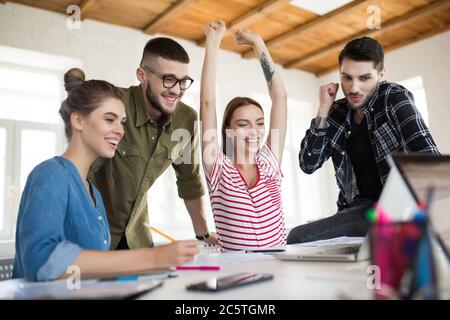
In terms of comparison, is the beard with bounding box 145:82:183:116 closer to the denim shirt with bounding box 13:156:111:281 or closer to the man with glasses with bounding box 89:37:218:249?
the man with glasses with bounding box 89:37:218:249

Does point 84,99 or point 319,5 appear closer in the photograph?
point 84,99

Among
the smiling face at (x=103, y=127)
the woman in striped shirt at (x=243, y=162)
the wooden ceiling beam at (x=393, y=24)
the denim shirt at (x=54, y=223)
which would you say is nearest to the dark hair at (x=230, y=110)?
the woman in striped shirt at (x=243, y=162)

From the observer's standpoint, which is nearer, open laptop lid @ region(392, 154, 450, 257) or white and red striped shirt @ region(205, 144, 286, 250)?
open laptop lid @ region(392, 154, 450, 257)

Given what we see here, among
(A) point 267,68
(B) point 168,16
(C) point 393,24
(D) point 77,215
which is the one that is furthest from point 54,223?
(C) point 393,24

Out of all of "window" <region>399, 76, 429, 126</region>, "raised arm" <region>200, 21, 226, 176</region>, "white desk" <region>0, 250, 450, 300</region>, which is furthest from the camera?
"window" <region>399, 76, 429, 126</region>

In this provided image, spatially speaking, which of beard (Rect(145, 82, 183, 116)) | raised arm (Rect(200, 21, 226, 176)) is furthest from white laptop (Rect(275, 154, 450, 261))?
beard (Rect(145, 82, 183, 116))

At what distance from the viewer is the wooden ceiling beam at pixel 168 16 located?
4000 mm

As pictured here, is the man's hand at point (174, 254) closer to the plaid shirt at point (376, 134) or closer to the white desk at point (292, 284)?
the white desk at point (292, 284)

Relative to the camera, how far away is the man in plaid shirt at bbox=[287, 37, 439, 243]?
1.54 meters

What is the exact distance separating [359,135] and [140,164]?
3.14 ft

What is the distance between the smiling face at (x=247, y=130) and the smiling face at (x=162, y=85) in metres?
0.31

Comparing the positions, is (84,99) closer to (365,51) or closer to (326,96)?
(326,96)

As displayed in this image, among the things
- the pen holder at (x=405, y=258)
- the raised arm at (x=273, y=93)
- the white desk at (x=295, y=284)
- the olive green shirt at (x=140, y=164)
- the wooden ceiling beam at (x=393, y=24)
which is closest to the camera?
the pen holder at (x=405, y=258)

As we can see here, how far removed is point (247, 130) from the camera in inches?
61.4
